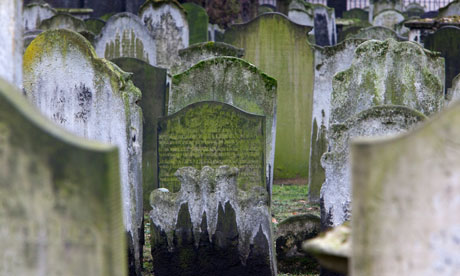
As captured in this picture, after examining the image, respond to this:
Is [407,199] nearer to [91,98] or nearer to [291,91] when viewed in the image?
[91,98]

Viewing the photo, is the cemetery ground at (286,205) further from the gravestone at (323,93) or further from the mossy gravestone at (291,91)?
the mossy gravestone at (291,91)

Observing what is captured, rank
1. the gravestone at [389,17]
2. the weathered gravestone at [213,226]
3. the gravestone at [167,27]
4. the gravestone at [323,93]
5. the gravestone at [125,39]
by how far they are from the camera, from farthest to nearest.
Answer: the gravestone at [389,17], the gravestone at [167,27], the gravestone at [125,39], the gravestone at [323,93], the weathered gravestone at [213,226]

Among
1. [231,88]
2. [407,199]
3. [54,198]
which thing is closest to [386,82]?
[231,88]

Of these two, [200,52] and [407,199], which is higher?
[200,52]

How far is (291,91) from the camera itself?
1116 cm

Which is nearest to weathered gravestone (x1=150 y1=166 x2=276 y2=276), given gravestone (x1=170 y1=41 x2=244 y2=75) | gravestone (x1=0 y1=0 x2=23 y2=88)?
gravestone (x1=0 y1=0 x2=23 y2=88)

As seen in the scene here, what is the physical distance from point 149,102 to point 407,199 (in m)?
6.68

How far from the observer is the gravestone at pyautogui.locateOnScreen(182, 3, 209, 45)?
1572 centimetres

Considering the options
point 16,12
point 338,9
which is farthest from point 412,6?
point 16,12

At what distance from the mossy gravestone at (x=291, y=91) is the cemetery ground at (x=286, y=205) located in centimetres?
44

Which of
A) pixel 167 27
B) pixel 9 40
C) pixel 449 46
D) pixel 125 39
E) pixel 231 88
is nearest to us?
pixel 9 40

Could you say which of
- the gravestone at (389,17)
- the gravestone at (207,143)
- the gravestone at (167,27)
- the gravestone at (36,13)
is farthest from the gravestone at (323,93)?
the gravestone at (389,17)

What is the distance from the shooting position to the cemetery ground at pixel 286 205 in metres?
7.85

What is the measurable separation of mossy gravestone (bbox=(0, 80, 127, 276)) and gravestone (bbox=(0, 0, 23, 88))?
22.2 inches
